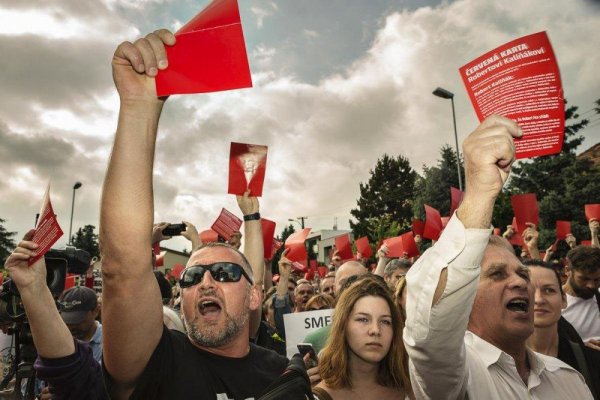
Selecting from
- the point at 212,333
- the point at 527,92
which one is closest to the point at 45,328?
the point at 212,333

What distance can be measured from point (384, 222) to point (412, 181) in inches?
505

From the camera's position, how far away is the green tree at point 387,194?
62.1 meters

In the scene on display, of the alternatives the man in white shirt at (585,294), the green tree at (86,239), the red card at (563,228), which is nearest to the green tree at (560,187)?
the red card at (563,228)

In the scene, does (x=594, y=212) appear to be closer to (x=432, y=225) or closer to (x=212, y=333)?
(x=432, y=225)

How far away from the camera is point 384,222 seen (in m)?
55.7

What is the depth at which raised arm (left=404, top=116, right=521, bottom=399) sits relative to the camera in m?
1.62

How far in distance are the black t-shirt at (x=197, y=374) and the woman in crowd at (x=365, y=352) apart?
0.87 meters

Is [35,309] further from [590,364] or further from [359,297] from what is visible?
[590,364]

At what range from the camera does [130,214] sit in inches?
68.5

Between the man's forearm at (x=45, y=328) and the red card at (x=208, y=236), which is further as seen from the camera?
the red card at (x=208, y=236)

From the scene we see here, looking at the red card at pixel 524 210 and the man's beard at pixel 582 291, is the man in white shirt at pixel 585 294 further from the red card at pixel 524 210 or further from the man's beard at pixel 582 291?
the red card at pixel 524 210

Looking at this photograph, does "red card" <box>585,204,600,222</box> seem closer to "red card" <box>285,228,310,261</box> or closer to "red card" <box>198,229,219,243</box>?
"red card" <box>285,228,310,261</box>

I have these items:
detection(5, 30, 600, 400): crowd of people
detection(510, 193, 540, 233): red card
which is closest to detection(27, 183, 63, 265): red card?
detection(5, 30, 600, 400): crowd of people

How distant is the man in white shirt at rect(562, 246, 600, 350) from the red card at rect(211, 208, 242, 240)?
431 cm
